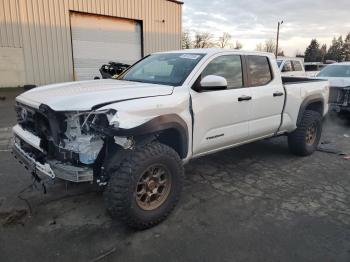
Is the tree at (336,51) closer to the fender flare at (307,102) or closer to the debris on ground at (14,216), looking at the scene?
the fender flare at (307,102)

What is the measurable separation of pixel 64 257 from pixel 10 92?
45.0 ft

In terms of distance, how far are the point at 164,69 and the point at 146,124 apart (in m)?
1.39

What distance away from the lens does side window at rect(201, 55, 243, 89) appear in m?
4.24

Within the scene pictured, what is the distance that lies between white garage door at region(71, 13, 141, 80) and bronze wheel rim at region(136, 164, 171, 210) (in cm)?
1426

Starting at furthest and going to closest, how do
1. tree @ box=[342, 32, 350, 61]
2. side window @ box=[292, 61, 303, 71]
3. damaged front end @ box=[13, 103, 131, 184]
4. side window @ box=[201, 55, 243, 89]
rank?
1. tree @ box=[342, 32, 350, 61]
2. side window @ box=[292, 61, 303, 71]
3. side window @ box=[201, 55, 243, 89]
4. damaged front end @ box=[13, 103, 131, 184]

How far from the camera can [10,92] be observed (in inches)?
579

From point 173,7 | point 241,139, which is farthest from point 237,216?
point 173,7

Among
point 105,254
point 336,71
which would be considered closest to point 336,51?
point 336,71

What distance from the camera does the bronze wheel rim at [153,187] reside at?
3.37 m

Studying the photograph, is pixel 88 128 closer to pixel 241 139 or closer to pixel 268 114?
pixel 241 139

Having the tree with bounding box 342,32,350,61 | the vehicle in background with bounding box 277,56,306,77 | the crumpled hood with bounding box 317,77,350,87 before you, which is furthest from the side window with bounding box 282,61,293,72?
the tree with bounding box 342,32,350,61

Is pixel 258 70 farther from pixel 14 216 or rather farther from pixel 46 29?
pixel 46 29

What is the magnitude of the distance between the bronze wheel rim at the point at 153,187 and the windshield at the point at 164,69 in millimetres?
1079

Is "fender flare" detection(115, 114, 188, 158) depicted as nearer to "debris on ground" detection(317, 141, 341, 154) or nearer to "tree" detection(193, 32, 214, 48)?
"debris on ground" detection(317, 141, 341, 154)
